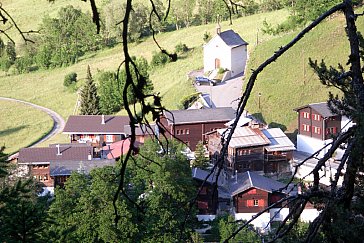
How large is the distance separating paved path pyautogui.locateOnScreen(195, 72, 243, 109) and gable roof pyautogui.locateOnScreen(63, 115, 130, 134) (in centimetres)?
342

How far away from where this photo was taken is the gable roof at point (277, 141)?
19859mm

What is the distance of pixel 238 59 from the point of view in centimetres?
2869

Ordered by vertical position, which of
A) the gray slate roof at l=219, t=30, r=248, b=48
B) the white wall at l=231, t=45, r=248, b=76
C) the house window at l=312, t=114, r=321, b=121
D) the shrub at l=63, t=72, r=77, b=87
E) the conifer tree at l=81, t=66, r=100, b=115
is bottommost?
the house window at l=312, t=114, r=321, b=121

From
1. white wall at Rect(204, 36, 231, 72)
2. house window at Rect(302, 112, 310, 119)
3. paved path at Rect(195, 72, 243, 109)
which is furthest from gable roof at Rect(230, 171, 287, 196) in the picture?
white wall at Rect(204, 36, 231, 72)

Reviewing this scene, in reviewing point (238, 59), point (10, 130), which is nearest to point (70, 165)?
point (10, 130)

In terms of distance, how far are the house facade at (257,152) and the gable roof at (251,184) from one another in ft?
3.73

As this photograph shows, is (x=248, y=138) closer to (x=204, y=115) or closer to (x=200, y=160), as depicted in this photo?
(x=200, y=160)

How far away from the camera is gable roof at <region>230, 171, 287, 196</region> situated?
1686 centimetres

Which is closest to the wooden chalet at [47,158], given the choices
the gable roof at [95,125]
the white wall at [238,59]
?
the gable roof at [95,125]

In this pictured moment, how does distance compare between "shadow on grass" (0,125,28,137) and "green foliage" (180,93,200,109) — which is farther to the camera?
"shadow on grass" (0,125,28,137)

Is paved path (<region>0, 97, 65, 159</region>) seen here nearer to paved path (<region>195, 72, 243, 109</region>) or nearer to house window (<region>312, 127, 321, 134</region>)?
paved path (<region>195, 72, 243, 109</region>)

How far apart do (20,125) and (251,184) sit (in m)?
13.1

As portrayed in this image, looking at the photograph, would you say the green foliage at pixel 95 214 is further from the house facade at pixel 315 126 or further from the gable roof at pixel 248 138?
the house facade at pixel 315 126

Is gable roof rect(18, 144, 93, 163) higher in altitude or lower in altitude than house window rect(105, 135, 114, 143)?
lower
